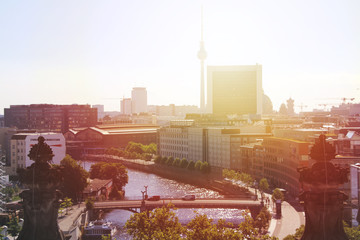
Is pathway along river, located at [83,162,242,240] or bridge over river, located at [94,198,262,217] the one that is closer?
pathway along river, located at [83,162,242,240]

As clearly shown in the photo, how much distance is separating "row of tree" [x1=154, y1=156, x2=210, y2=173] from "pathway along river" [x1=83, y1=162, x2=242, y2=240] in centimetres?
425

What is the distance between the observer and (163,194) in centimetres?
5844

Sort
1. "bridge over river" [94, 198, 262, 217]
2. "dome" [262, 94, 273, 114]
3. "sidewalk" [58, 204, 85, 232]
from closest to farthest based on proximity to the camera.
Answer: "sidewalk" [58, 204, 85, 232]
"bridge over river" [94, 198, 262, 217]
"dome" [262, 94, 273, 114]

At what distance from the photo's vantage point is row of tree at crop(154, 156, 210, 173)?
72125 mm

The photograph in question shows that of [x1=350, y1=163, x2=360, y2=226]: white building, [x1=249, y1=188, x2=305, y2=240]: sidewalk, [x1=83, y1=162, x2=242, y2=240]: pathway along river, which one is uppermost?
[x1=350, y1=163, x2=360, y2=226]: white building

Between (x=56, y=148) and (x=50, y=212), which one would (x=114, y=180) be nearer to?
(x=56, y=148)

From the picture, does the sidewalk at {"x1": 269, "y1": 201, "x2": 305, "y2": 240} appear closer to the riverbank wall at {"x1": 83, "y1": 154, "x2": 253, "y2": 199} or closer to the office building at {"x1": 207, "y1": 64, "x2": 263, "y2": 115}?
the riverbank wall at {"x1": 83, "y1": 154, "x2": 253, "y2": 199}

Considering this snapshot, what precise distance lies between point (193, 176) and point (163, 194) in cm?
1467

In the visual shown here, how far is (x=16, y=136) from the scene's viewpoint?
2771 inches

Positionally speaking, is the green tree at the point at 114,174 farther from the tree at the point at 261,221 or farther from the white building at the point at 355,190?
the white building at the point at 355,190

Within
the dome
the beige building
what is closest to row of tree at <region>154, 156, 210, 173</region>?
the beige building

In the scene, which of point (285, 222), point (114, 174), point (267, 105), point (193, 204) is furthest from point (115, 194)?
point (267, 105)

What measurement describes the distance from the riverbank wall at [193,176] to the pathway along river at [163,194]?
1589mm

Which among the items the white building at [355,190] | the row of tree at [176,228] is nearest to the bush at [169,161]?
the white building at [355,190]
